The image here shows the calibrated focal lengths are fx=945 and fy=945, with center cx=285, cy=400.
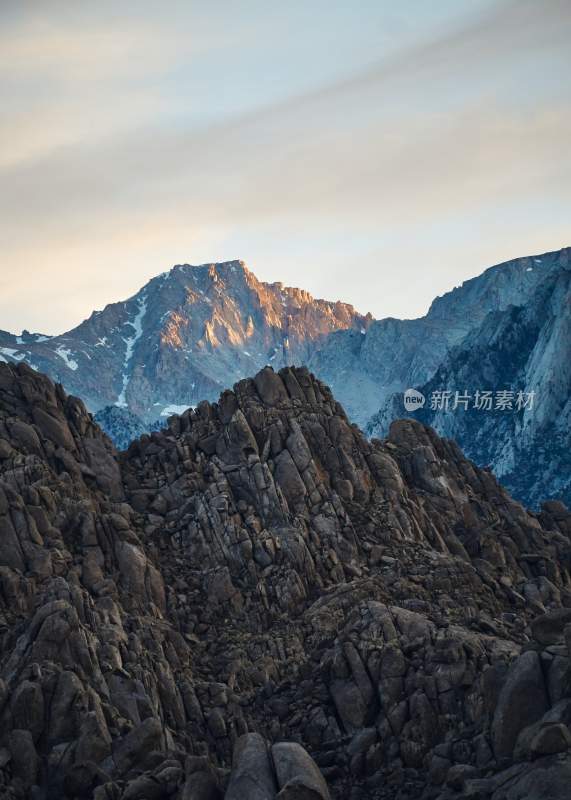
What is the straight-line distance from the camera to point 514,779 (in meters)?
46.8

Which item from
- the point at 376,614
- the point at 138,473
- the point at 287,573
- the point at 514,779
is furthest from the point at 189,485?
the point at 514,779

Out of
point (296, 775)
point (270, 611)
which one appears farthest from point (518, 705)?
point (270, 611)

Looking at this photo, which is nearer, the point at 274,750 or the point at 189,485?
the point at 274,750

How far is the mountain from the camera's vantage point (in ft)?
177

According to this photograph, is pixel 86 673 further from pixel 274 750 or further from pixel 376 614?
pixel 376 614

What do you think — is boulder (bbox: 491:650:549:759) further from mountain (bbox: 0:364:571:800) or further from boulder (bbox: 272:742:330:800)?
boulder (bbox: 272:742:330:800)

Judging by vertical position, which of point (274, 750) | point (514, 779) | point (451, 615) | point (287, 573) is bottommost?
point (514, 779)

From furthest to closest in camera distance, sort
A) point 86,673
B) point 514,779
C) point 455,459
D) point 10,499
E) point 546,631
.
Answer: point 455,459 < point 10,499 < point 86,673 < point 546,631 < point 514,779

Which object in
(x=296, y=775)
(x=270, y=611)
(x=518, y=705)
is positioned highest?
(x=270, y=611)

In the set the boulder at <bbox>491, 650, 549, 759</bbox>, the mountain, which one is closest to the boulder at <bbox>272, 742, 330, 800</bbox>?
the mountain

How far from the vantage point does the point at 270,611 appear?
8281 centimetres

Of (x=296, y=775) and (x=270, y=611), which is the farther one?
(x=270, y=611)

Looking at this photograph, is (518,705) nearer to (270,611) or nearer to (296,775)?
(296,775)

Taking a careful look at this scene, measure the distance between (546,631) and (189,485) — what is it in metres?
44.6
